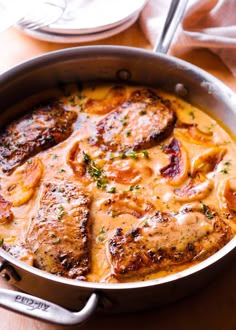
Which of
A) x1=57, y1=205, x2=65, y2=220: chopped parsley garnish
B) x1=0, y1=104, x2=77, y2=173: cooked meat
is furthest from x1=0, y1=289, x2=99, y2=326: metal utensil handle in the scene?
x1=0, y1=104, x2=77, y2=173: cooked meat

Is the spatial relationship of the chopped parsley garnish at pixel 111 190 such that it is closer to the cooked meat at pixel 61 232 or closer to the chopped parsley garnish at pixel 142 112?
the cooked meat at pixel 61 232

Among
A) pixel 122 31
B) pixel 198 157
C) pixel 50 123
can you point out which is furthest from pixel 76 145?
pixel 122 31

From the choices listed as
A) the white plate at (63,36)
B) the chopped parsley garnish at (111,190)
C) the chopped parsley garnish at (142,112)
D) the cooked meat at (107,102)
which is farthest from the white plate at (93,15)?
the chopped parsley garnish at (111,190)

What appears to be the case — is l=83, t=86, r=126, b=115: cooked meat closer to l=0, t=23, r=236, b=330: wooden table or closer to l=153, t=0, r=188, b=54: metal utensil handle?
l=153, t=0, r=188, b=54: metal utensil handle

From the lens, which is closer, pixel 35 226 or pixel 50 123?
pixel 35 226

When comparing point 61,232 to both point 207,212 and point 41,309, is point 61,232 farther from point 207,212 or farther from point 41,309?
point 207,212

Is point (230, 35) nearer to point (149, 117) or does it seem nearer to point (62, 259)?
point (149, 117)

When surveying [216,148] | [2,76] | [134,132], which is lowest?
[216,148]
